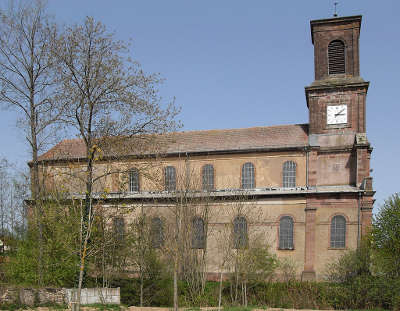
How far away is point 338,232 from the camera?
3002cm

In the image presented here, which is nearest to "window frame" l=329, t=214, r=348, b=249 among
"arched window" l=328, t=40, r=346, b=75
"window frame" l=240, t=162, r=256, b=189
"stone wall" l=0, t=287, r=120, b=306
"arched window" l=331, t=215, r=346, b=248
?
"arched window" l=331, t=215, r=346, b=248

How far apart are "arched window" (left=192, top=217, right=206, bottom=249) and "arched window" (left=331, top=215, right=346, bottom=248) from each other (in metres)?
8.79

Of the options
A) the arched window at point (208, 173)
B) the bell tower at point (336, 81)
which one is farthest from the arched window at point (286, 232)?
the bell tower at point (336, 81)

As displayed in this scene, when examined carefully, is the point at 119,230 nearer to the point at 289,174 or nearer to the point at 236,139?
the point at 236,139

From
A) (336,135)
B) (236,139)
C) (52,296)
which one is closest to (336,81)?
(336,135)

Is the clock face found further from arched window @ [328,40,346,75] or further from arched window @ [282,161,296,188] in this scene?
arched window @ [282,161,296,188]

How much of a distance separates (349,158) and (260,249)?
9972 millimetres

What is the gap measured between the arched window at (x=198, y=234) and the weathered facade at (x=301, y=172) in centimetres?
74

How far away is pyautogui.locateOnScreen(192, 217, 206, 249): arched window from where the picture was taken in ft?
91.6

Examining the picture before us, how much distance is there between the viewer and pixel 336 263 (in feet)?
94.2

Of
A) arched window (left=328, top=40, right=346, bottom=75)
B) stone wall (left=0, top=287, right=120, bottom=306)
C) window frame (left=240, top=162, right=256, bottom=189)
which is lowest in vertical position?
stone wall (left=0, top=287, right=120, bottom=306)

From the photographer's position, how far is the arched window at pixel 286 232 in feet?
101

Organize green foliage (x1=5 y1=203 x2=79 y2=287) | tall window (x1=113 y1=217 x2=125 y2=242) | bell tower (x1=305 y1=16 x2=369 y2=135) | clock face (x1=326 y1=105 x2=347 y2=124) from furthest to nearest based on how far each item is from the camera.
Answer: clock face (x1=326 y1=105 x2=347 y2=124), bell tower (x1=305 y1=16 x2=369 y2=135), tall window (x1=113 y1=217 x2=125 y2=242), green foliage (x1=5 y1=203 x2=79 y2=287)

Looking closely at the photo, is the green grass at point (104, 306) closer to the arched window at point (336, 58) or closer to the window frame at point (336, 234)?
the window frame at point (336, 234)
